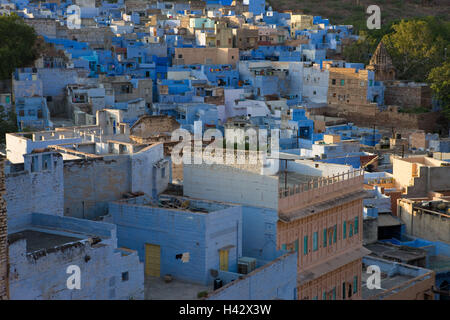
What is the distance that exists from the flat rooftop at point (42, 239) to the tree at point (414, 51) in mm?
40265

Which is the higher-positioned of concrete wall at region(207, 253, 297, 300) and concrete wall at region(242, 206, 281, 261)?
concrete wall at region(242, 206, 281, 261)

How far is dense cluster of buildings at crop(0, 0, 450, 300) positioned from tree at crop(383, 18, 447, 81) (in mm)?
2944

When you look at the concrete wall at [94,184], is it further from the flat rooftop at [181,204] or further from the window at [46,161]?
the window at [46,161]

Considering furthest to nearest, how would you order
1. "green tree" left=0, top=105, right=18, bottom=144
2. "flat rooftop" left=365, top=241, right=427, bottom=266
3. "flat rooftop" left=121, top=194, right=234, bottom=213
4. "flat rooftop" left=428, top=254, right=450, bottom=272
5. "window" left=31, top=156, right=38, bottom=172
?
1. "green tree" left=0, top=105, right=18, bottom=144
2. "flat rooftop" left=428, top=254, right=450, bottom=272
3. "flat rooftop" left=365, top=241, right=427, bottom=266
4. "flat rooftop" left=121, top=194, right=234, bottom=213
5. "window" left=31, top=156, right=38, bottom=172

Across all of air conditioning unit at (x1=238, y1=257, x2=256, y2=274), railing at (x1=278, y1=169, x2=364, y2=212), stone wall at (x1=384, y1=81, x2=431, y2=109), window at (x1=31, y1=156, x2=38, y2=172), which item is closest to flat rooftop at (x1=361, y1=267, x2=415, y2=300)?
railing at (x1=278, y1=169, x2=364, y2=212)

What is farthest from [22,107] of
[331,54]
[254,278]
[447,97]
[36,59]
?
[331,54]

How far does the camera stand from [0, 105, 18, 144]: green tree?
29297 mm

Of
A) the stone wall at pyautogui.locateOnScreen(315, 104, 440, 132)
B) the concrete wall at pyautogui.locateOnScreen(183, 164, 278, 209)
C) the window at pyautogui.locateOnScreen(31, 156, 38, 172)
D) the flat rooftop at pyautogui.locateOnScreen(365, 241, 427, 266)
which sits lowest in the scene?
the flat rooftop at pyautogui.locateOnScreen(365, 241, 427, 266)

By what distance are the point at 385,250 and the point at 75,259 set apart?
11.8 m

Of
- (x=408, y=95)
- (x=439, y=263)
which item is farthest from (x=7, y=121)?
(x=408, y=95)

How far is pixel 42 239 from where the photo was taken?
12000mm

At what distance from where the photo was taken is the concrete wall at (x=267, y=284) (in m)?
12.0

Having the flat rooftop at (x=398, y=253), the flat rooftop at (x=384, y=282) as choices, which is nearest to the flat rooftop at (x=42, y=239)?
the flat rooftop at (x=384, y=282)

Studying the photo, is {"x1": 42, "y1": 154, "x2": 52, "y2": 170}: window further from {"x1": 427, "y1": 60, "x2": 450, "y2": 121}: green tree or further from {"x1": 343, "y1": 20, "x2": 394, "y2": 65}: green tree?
{"x1": 343, "y1": 20, "x2": 394, "y2": 65}: green tree
